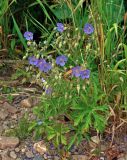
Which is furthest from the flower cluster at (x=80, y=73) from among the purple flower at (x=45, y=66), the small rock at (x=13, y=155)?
the small rock at (x=13, y=155)

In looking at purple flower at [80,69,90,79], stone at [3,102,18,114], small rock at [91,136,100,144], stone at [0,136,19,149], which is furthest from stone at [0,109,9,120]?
purple flower at [80,69,90,79]

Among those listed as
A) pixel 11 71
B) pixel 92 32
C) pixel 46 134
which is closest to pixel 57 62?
pixel 92 32

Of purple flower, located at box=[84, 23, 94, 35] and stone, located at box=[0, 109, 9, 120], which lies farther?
stone, located at box=[0, 109, 9, 120]

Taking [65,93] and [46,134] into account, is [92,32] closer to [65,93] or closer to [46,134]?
[65,93]

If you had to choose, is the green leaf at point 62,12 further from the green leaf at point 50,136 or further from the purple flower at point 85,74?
the green leaf at point 50,136

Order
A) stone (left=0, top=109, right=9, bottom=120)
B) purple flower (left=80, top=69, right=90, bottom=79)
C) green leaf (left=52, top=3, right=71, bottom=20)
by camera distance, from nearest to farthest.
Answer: purple flower (left=80, top=69, right=90, bottom=79)
stone (left=0, top=109, right=9, bottom=120)
green leaf (left=52, top=3, right=71, bottom=20)

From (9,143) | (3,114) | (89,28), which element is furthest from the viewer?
(3,114)

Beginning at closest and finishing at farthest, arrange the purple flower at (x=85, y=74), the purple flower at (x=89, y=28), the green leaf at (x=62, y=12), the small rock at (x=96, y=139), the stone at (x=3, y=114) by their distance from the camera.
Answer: the purple flower at (x=85, y=74), the purple flower at (x=89, y=28), the small rock at (x=96, y=139), the stone at (x=3, y=114), the green leaf at (x=62, y=12)

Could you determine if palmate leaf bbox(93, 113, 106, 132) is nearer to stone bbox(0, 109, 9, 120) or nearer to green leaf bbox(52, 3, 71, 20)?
stone bbox(0, 109, 9, 120)

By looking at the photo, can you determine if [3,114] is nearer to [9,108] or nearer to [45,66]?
[9,108]

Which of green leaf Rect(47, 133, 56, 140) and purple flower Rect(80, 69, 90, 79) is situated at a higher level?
purple flower Rect(80, 69, 90, 79)

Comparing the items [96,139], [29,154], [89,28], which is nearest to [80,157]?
[96,139]
